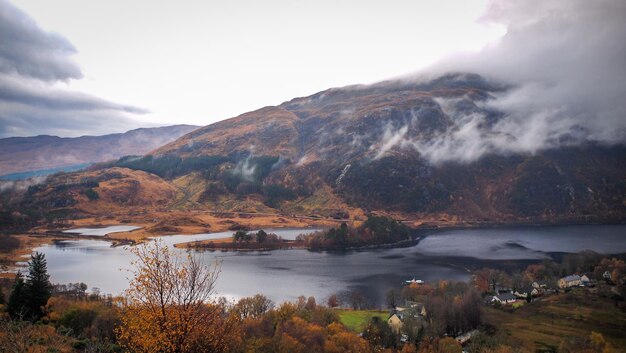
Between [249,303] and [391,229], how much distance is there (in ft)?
343

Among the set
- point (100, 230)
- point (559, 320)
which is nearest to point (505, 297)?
point (559, 320)

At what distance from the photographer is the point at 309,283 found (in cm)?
8825

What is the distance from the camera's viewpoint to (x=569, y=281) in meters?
86.2

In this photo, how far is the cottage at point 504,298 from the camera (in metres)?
75.7

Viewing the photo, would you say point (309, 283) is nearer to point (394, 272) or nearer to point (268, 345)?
point (394, 272)

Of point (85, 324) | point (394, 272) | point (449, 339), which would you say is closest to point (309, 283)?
point (394, 272)

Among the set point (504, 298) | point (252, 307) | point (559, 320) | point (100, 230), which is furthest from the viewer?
point (100, 230)

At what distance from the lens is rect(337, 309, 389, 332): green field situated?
5766 centimetres

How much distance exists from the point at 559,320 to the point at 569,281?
27.1 metres

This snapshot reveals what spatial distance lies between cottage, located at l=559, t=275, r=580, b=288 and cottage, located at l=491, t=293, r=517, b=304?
15709mm

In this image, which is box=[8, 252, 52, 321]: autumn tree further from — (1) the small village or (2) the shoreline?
(2) the shoreline

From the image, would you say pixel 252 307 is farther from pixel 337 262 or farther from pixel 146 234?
Answer: pixel 146 234

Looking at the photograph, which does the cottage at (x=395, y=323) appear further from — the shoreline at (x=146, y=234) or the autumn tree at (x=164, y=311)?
the shoreline at (x=146, y=234)

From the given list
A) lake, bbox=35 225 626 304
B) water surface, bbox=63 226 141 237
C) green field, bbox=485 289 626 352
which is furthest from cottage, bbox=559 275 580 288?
water surface, bbox=63 226 141 237
